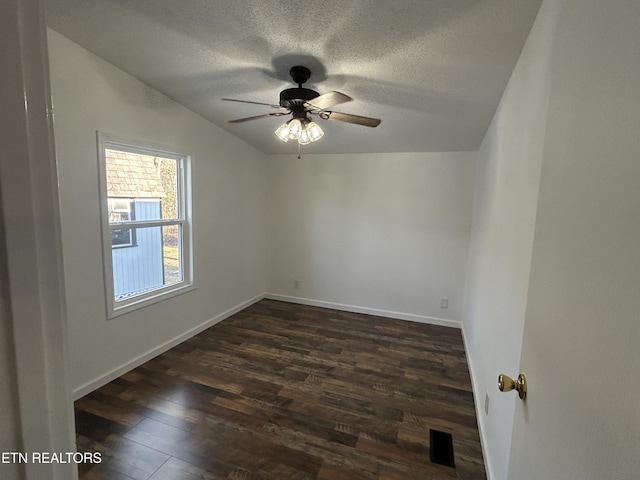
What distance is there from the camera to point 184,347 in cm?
312

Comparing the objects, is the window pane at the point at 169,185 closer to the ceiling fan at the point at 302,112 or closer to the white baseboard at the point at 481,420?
the ceiling fan at the point at 302,112

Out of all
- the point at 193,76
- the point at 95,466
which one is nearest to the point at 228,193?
the point at 193,76

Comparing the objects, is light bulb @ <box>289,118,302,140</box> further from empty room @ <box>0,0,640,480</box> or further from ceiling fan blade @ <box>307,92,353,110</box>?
ceiling fan blade @ <box>307,92,353,110</box>

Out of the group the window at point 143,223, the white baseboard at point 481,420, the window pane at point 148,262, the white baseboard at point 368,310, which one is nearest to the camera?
the white baseboard at point 481,420

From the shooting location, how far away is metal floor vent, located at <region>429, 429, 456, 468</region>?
1.81 metres

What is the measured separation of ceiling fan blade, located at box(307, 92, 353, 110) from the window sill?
2.32 metres

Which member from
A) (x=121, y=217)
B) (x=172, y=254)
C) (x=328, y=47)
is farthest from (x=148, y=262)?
(x=328, y=47)

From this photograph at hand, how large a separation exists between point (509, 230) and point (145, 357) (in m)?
3.18

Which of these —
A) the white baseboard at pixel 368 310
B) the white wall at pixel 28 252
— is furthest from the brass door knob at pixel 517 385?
the white baseboard at pixel 368 310

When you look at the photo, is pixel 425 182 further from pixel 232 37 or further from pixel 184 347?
pixel 184 347

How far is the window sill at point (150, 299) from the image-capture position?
2.54 meters

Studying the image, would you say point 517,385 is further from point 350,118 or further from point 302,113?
point 302,113

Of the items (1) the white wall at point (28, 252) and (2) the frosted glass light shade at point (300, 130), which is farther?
(2) the frosted glass light shade at point (300, 130)

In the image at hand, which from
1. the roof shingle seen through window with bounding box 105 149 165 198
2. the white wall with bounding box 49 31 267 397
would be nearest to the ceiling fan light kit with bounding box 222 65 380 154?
the white wall with bounding box 49 31 267 397
